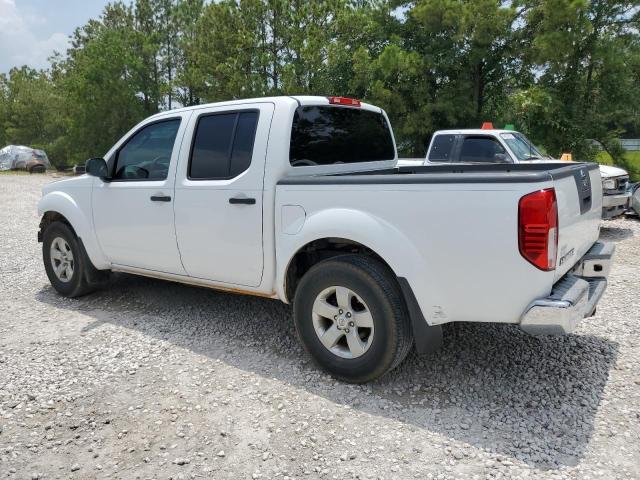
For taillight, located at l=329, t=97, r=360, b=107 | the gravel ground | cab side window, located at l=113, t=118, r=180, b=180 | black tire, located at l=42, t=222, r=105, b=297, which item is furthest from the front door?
taillight, located at l=329, t=97, r=360, b=107

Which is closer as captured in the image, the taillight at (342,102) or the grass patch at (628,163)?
the taillight at (342,102)

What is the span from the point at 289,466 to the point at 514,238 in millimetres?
1728

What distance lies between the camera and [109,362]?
4070 millimetres

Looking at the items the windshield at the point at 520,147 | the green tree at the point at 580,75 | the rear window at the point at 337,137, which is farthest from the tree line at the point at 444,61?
the rear window at the point at 337,137

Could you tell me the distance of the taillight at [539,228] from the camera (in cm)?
282

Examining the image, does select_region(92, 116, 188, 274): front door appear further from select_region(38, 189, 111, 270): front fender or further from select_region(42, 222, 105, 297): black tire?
select_region(42, 222, 105, 297): black tire

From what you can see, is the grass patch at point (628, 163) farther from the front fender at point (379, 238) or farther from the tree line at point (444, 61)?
the front fender at point (379, 238)

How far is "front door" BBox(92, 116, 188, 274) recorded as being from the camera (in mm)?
4566

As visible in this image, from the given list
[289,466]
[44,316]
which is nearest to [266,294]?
[289,466]

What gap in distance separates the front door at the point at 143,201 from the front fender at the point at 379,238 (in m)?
1.47

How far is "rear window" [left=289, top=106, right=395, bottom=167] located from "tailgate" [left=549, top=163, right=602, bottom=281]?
5.80 ft

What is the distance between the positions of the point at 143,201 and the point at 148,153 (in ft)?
1.60

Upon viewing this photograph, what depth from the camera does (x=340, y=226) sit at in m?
3.46

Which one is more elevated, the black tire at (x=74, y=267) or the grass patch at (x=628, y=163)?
Result: the grass patch at (x=628, y=163)
